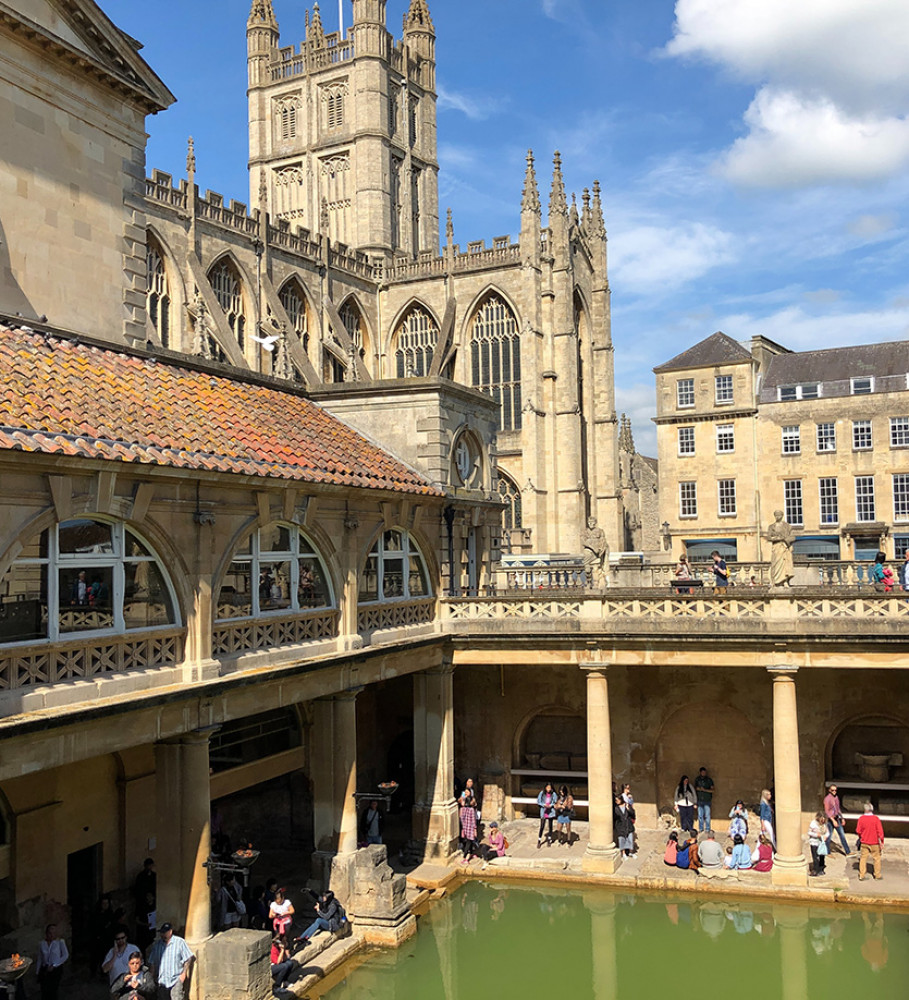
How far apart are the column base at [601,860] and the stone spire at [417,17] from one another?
67.2 m

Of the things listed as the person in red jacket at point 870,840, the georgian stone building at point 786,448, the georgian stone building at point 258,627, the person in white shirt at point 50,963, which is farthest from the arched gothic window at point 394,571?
the georgian stone building at point 786,448

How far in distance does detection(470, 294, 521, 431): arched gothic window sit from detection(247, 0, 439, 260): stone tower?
11.4m

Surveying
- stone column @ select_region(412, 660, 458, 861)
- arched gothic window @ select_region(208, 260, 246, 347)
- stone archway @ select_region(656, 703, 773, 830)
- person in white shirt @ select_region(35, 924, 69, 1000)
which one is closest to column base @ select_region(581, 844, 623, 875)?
stone column @ select_region(412, 660, 458, 861)

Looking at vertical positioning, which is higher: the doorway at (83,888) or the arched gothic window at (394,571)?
the arched gothic window at (394,571)

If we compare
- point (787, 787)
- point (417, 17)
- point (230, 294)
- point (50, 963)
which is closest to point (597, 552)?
point (787, 787)

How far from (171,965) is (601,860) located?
11.3 meters

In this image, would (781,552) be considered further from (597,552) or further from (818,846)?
(818,846)

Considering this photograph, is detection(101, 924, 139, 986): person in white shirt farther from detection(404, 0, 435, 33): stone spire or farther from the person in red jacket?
detection(404, 0, 435, 33): stone spire

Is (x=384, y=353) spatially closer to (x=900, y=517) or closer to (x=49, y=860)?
(x=900, y=517)

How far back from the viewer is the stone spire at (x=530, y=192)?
54.8 m

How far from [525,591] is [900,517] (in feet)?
91.5

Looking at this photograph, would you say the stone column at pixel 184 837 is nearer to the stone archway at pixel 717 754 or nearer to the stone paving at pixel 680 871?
the stone paving at pixel 680 871

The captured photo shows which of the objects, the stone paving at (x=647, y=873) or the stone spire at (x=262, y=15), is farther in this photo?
the stone spire at (x=262, y=15)

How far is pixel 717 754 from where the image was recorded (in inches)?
1050
